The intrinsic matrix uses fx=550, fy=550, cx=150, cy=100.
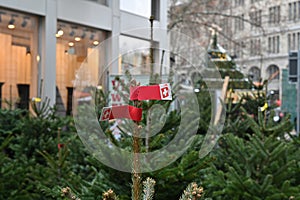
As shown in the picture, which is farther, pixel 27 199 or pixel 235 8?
pixel 235 8

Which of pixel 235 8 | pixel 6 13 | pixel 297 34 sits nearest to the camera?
pixel 6 13

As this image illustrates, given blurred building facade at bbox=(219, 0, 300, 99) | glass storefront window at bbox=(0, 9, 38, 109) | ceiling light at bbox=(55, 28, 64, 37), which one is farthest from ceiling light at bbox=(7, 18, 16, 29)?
blurred building facade at bbox=(219, 0, 300, 99)

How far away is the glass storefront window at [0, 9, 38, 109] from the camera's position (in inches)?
593

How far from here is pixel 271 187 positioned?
4.86m

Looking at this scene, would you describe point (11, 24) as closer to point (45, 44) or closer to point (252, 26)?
point (45, 44)

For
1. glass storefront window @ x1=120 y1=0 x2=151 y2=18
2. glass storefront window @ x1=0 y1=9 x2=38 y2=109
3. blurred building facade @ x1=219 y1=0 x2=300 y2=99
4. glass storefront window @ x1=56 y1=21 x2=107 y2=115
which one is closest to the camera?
glass storefront window @ x1=0 y1=9 x2=38 y2=109

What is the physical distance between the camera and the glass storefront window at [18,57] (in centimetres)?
1506

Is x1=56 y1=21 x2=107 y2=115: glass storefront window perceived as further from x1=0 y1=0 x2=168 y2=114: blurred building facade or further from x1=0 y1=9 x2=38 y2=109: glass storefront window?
x1=0 y1=9 x2=38 y2=109: glass storefront window

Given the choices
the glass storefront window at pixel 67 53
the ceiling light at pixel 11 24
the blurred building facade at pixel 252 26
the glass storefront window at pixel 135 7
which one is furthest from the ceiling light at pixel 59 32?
the blurred building facade at pixel 252 26

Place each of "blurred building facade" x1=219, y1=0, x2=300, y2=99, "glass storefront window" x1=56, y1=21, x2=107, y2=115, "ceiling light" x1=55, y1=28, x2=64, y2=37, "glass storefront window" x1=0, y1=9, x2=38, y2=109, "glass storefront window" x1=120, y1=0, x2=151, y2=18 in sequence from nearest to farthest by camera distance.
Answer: "glass storefront window" x1=0, y1=9, x2=38, y2=109, "glass storefront window" x1=56, y1=21, x2=107, y2=115, "ceiling light" x1=55, y1=28, x2=64, y2=37, "glass storefront window" x1=120, y1=0, x2=151, y2=18, "blurred building facade" x1=219, y1=0, x2=300, y2=99

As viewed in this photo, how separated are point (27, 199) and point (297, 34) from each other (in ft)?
197

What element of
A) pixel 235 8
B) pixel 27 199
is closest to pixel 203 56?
pixel 27 199

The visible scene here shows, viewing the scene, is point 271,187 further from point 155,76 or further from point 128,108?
point 128,108

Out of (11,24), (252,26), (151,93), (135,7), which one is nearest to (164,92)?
(151,93)
